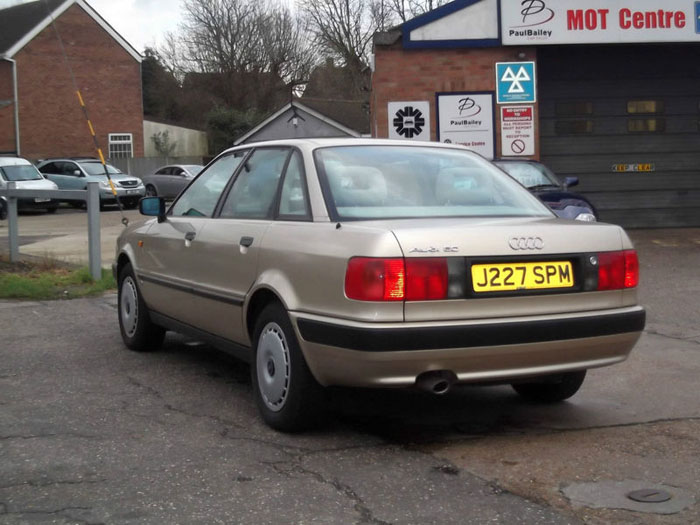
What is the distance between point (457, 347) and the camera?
434cm

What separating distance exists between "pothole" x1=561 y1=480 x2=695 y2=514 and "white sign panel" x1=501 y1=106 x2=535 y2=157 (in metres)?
13.8

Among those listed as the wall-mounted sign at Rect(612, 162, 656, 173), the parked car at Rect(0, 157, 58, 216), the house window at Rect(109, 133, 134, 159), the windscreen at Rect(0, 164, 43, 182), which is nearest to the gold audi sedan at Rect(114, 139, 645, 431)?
the wall-mounted sign at Rect(612, 162, 656, 173)

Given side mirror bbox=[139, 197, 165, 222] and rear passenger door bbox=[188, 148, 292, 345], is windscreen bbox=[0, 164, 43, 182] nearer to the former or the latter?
side mirror bbox=[139, 197, 165, 222]

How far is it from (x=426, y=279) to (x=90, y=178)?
88.9 ft

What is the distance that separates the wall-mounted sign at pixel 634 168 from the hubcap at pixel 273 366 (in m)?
14.5

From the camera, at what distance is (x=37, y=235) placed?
62.2ft

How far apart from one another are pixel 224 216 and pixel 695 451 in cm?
291

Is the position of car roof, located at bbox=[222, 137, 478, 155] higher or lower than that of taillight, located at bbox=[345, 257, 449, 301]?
higher

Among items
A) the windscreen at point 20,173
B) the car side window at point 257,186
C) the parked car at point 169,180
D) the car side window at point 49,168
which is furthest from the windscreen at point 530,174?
the parked car at point 169,180

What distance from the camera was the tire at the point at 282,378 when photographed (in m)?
4.70

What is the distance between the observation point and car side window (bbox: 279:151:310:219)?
5012mm

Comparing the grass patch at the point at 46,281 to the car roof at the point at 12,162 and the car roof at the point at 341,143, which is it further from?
the car roof at the point at 12,162

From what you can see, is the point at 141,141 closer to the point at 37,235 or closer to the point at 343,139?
the point at 37,235

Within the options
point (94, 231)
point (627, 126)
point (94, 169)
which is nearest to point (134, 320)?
point (94, 231)
